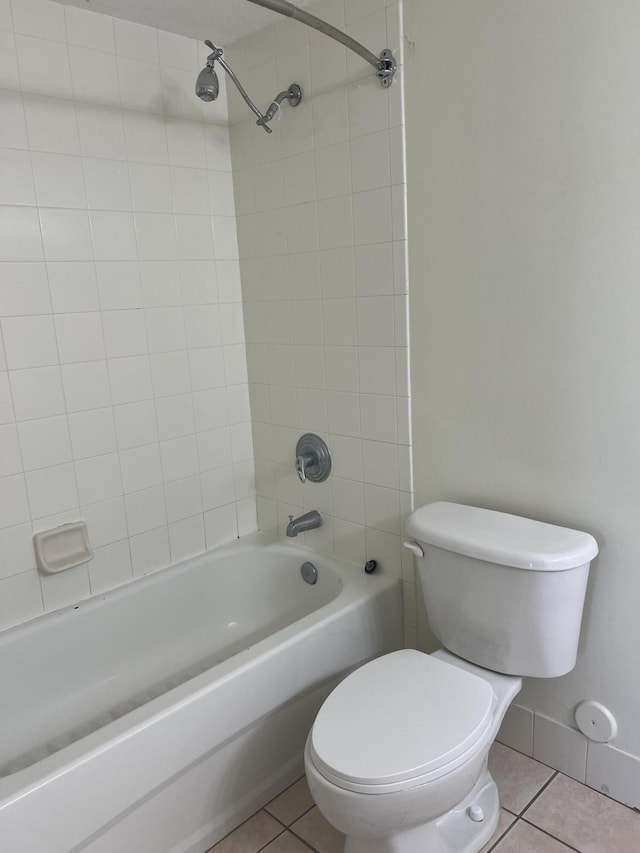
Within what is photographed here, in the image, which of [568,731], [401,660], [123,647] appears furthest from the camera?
[123,647]

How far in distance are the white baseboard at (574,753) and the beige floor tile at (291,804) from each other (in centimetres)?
60

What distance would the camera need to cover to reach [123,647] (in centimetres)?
209

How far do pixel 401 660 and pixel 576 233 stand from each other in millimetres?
1115

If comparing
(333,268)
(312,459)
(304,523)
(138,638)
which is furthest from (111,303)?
(138,638)

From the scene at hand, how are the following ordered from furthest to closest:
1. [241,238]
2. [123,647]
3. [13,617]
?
[241,238] → [123,647] → [13,617]

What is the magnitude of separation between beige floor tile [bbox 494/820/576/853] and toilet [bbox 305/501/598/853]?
0.04 m

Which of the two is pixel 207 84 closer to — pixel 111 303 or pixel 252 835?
pixel 111 303

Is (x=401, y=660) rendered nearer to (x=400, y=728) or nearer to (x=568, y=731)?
(x=400, y=728)

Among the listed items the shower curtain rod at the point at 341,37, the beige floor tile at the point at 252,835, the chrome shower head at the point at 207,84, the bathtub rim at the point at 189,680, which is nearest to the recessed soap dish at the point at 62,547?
the bathtub rim at the point at 189,680

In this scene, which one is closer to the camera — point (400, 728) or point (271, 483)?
point (400, 728)

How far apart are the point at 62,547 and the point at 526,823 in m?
1.49

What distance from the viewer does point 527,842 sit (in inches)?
63.0

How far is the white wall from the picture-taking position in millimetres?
1824

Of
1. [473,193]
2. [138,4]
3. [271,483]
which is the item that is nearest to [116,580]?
[271,483]
